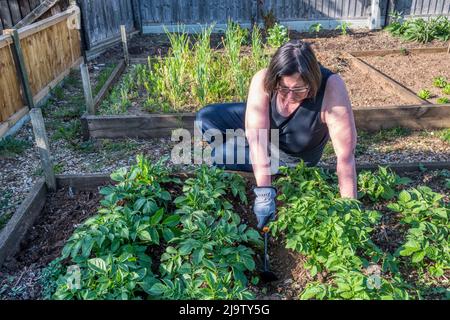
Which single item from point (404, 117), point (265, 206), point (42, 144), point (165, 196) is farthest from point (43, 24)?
point (265, 206)

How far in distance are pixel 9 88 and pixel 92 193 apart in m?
2.46

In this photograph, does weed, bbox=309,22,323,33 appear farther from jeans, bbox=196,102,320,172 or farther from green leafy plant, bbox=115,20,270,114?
jeans, bbox=196,102,320,172

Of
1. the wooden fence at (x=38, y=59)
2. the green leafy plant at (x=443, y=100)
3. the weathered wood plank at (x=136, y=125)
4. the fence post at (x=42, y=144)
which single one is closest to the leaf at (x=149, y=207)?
the fence post at (x=42, y=144)

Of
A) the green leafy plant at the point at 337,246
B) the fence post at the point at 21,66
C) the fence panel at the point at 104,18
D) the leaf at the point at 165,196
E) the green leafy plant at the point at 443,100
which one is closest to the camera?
the green leafy plant at the point at 337,246

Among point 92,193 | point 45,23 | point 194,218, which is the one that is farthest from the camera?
point 45,23

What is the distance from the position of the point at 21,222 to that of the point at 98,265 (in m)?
1.04

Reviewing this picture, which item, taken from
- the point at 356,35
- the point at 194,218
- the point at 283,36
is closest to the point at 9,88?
the point at 194,218

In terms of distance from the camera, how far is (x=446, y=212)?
223 centimetres

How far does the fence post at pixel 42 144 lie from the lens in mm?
2785

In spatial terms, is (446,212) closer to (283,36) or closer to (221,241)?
(221,241)

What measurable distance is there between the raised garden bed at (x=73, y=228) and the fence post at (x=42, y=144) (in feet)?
0.24

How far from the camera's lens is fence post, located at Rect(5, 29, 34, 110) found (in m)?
4.84

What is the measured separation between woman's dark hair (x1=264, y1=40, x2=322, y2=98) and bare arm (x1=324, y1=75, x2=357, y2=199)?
6.9 inches

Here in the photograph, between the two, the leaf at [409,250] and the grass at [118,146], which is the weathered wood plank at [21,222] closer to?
the grass at [118,146]
